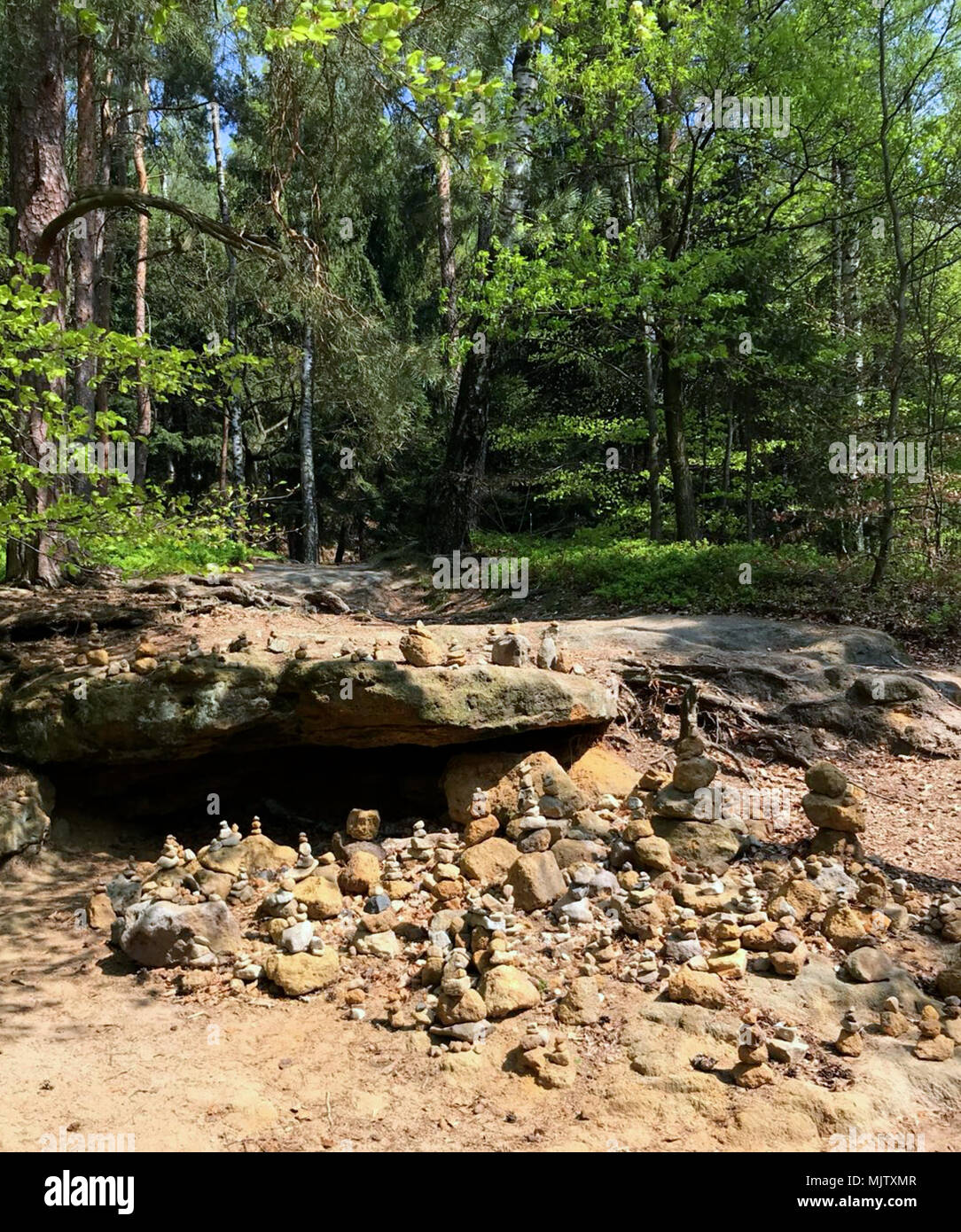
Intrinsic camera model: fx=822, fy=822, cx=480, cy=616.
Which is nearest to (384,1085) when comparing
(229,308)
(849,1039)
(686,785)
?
(849,1039)

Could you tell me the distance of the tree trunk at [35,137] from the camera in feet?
24.3

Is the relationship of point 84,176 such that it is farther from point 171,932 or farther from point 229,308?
point 171,932

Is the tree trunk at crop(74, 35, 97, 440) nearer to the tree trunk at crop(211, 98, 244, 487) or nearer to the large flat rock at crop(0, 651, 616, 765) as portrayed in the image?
the tree trunk at crop(211, 98, 244, 487)

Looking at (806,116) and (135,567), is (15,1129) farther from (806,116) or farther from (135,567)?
(806,116)

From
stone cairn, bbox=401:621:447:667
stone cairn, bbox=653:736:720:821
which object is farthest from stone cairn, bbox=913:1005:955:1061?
stone cairn, bbox=401:621:447:667

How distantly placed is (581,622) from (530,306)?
4.93 meters

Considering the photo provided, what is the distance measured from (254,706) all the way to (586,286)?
7.67m

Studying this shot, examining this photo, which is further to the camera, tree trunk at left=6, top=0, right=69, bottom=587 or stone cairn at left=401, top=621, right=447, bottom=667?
tree trunk at left=6, top=0, right=69, bottom=587

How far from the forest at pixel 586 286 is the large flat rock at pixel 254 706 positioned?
995 mm

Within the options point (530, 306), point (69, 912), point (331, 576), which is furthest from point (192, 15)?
point (69, 912)

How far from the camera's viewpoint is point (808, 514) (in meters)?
12.3

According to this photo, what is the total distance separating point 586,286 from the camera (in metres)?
10.8

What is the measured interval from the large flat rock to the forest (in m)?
1.00

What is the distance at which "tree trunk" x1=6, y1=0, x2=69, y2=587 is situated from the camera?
7395mm
